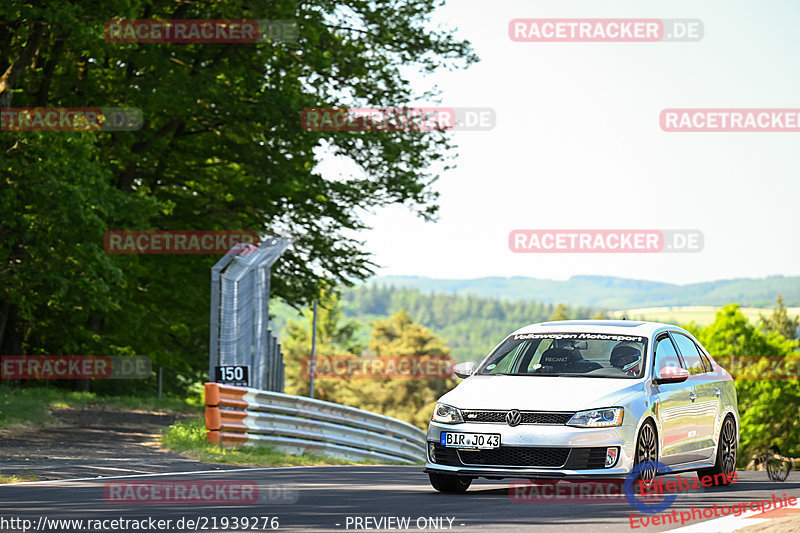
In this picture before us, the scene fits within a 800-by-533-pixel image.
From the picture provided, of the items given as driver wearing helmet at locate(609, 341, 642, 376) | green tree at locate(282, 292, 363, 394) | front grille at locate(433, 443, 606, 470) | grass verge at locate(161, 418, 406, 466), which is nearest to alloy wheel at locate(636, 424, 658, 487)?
front grille at locate(433, 443, 606, 470)

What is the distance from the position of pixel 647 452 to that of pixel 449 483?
1799 mm

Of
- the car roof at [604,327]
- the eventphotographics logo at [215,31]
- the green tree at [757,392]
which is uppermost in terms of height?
the eventphotographics logo at [215,31]

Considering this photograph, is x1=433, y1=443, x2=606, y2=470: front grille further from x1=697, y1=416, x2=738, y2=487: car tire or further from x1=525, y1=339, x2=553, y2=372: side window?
x1=697, y1=416, x2=738, y2=487: car tire

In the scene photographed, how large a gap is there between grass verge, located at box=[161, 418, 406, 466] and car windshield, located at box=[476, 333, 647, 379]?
616 centimetres

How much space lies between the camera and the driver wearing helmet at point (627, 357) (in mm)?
10992

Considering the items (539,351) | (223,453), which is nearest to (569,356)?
(539,351)

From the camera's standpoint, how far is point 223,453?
17.1 metres

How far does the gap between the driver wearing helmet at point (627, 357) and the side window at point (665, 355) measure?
0.20 meters

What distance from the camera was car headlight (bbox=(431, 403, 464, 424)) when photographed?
10305mm

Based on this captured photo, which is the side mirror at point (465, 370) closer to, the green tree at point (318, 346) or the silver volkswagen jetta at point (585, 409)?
the silver volkswagen jetta at point (585, 409)

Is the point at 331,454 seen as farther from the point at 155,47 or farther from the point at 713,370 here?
the point at 155,47

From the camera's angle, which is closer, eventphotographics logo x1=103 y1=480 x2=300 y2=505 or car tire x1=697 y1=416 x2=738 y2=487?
eventphotographics logo x1=103 y1=480 x2=300 y2=505

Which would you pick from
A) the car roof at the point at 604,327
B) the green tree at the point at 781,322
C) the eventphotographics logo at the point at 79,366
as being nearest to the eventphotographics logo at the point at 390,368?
the green tree at the point at 781,322

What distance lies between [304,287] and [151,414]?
390 inches
